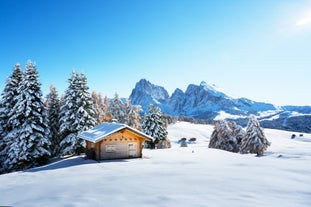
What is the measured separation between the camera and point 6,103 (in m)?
26.5

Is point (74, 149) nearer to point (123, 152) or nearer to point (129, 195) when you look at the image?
point (123, 152)

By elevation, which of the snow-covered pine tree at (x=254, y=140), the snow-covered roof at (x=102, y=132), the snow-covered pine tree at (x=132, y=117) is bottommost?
the snow-covered pine tree at (x=254, y=140)

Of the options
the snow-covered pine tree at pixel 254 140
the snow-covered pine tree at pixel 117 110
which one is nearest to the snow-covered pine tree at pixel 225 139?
the snow-covered pine tree at pixel 254 140

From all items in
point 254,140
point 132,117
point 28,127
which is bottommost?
point 254,140

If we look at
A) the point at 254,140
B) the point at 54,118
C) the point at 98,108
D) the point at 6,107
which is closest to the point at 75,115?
the point at 54,118

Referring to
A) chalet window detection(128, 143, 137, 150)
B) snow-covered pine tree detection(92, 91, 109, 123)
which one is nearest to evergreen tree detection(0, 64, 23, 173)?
snow-covered pine tree detection(92, 91, 109, 123)

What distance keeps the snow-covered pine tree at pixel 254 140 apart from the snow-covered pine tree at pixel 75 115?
80.5ft

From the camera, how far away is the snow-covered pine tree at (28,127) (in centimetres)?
2384

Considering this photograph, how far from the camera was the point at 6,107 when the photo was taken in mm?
26328

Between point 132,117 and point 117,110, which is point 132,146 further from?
point 117,110

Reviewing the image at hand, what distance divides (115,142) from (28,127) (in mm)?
9867

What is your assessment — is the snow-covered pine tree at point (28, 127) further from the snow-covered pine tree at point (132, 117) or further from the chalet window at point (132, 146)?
the snow-covered pine tree at point (132, 117)

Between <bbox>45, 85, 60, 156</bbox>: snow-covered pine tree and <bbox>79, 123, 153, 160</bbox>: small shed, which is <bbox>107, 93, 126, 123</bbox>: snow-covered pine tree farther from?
<bbox>79, 123, 153, 160</bbox>: small shed

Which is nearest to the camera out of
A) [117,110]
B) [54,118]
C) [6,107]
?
[6,107]
